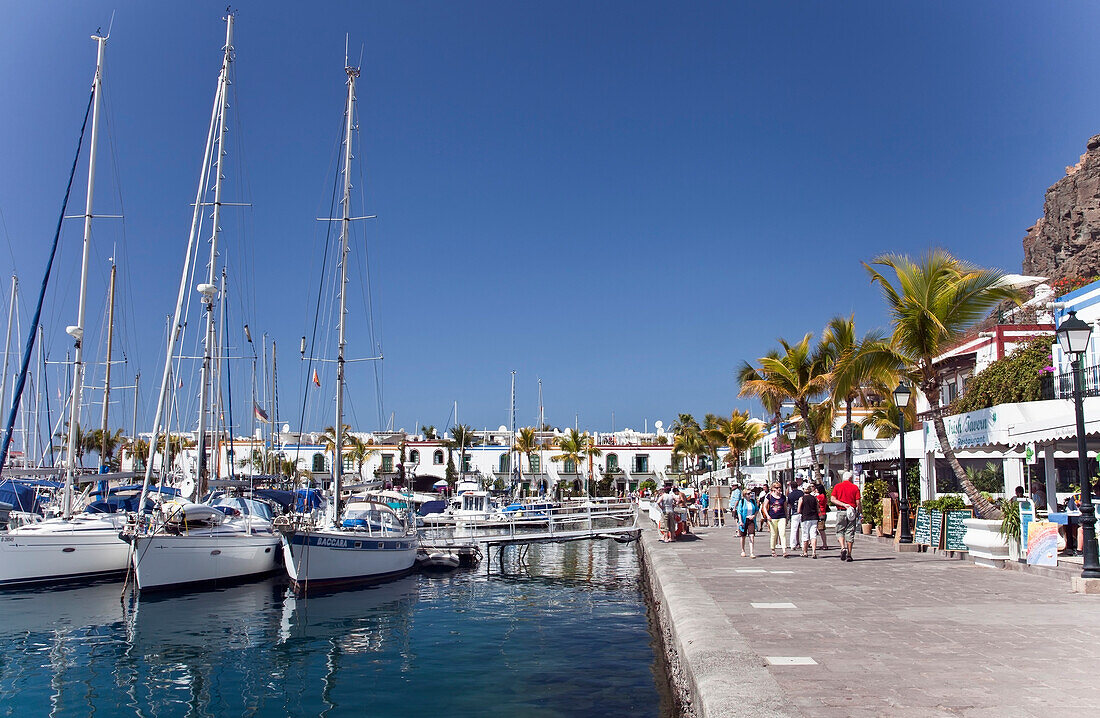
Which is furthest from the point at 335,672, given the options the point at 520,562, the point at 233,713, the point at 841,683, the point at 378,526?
the point at 520,562

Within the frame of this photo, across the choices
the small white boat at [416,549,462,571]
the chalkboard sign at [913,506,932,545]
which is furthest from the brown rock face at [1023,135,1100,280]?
the small white boat at [416,549,462,571]

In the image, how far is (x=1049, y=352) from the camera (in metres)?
21.5

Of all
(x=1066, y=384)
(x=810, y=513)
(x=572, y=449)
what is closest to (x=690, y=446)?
(x=572, y=449)

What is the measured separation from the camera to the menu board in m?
18.2

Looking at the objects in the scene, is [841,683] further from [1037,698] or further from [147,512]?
[147,512]

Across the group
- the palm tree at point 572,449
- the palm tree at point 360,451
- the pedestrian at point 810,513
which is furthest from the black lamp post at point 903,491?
the palm tree at point 360,451

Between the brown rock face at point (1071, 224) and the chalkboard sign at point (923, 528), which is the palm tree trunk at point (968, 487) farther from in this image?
the brown rock face at point (1071, 224)

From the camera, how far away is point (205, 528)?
23469 millimetres

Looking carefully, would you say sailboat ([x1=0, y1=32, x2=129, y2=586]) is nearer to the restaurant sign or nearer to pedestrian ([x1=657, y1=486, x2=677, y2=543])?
pedestrian ([x1=657, y1=486, x2=677, y2=543])

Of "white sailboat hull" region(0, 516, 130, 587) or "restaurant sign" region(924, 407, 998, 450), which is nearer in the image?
"restaurant sign" region(924, 407, 998, 450)

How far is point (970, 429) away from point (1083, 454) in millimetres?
6772

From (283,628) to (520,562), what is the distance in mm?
15150

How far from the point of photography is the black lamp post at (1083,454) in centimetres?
1160

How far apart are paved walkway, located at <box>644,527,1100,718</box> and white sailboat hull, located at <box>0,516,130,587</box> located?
57.4ft
